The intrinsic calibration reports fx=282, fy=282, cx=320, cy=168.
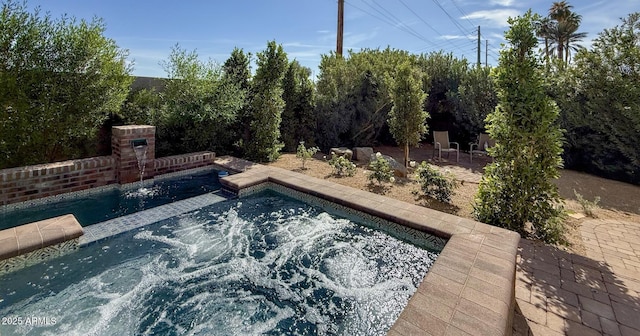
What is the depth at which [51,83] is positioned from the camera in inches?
212

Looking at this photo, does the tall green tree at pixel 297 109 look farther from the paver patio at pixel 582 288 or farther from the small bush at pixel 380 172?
the paver patio at pixel 582 288

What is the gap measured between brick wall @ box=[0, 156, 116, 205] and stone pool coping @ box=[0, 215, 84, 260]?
1817mm

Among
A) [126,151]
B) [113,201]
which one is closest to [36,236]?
[113,201]

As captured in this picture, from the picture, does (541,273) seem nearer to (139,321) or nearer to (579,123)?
(139,321)

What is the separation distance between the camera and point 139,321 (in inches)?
99.8

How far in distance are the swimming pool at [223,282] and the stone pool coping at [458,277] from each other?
425 millimetres

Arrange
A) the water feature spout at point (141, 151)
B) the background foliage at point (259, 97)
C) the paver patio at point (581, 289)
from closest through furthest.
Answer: the paver patio at point (581, 289)
the background foliage at point (259, 97)
the water feature spout at point (141, 151)

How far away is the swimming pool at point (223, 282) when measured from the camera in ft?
8.38

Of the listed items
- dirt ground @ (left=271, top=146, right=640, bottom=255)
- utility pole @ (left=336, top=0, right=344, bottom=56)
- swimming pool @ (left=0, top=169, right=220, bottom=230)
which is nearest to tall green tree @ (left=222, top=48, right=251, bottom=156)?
dirt ground @ (left=271, top=146, right=640, bottom=255)

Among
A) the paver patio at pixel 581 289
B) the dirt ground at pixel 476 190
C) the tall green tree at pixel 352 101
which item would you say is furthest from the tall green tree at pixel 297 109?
the paver patio at pixel 581 289

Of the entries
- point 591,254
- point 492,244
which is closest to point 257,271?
point 492,244

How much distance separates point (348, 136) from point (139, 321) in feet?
31.4

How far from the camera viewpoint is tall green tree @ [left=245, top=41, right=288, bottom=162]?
8.12 meters

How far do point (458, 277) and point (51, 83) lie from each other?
7468 mm
